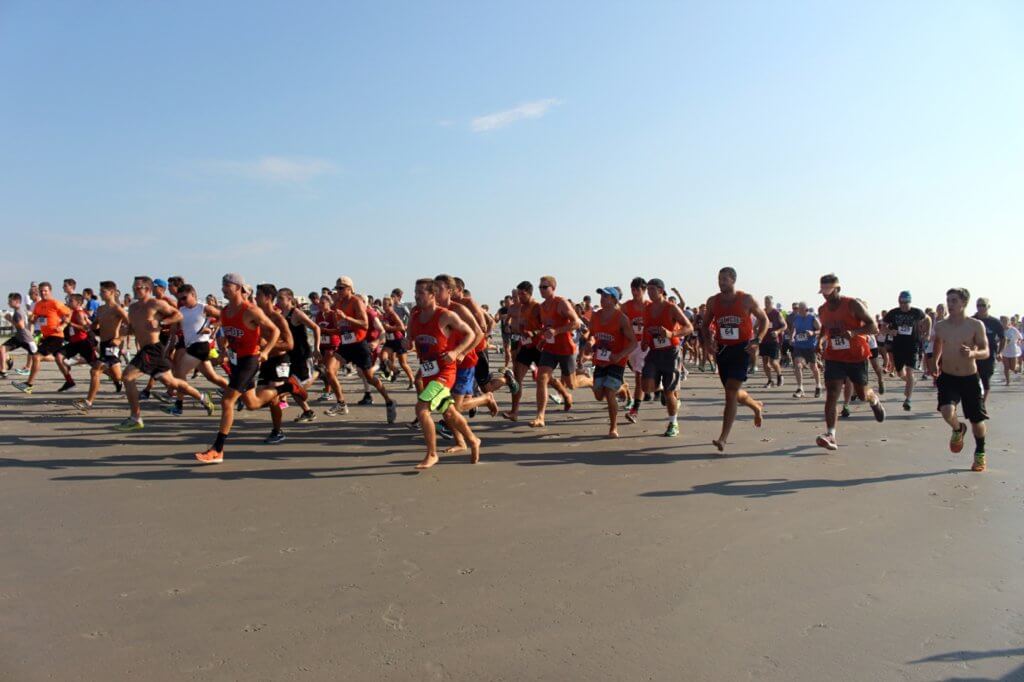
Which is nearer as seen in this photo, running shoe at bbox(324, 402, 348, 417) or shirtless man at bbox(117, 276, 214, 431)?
shirtless man at bbox(117, 276, 214, 431)

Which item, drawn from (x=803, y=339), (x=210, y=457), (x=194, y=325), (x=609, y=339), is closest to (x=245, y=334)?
(x=210, y=457)

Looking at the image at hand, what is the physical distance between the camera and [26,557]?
408cm

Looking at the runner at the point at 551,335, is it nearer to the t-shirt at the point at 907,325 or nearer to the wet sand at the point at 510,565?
the wet sand at the point at 510,565

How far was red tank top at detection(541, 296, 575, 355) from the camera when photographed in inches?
339

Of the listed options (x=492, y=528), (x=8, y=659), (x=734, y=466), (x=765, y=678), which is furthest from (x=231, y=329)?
(x=765, y=678)

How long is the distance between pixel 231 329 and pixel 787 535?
18.0ft

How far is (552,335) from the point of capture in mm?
8547

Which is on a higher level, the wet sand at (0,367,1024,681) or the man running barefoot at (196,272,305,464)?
the man running barefoot at (196,272,305,464)

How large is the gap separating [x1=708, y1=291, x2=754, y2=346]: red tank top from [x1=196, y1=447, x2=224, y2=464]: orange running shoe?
508 cm

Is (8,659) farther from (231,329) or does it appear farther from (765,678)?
(231,329)

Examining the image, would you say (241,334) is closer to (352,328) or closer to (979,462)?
(352,328)

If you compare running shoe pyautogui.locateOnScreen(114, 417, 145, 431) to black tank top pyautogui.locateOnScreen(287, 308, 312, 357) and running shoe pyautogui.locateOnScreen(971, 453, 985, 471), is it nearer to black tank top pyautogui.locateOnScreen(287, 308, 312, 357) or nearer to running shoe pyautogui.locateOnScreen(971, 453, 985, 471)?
black tank top pyautogui.locateOnScreen(287, 308, 312, 357)

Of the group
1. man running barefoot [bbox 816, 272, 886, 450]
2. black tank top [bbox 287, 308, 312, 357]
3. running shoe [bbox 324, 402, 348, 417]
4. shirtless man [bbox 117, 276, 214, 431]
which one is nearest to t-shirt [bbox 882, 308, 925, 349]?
man running barefoot [bbox 816, 272, 886, 450]

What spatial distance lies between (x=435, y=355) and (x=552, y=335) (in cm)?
236
